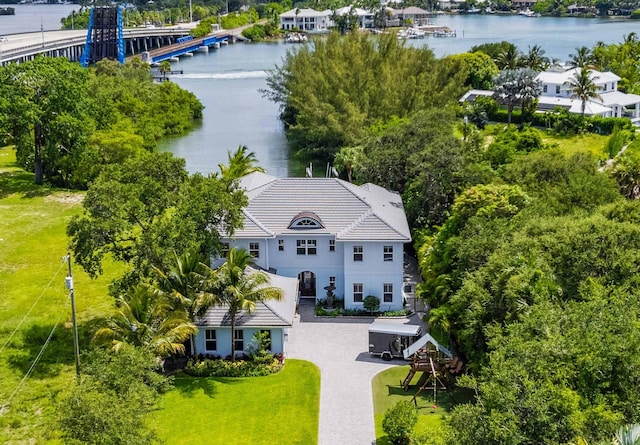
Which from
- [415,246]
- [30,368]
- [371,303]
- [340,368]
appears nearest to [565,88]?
[415,246]

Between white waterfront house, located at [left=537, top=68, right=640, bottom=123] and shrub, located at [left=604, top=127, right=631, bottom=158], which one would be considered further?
white waterfront house, located at [left=537, top=68, right=640, bottom=123]

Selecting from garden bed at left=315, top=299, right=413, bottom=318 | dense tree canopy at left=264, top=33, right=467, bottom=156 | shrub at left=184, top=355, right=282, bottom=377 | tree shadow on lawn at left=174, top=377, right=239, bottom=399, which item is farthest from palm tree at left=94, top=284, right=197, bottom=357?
dense tree canopy at left=264, top=33, right=467, bottom=156

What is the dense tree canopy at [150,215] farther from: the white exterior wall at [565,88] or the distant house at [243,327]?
the white exterior wall at [565,88]

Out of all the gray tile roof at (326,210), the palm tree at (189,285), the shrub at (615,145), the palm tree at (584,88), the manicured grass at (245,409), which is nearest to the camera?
the manicured grass at (245,409)

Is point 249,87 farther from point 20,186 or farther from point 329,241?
point 329,241

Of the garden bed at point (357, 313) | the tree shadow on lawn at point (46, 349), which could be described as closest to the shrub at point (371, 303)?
the garden bed at point (357, 313)

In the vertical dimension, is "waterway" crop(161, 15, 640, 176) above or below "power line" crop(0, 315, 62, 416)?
above

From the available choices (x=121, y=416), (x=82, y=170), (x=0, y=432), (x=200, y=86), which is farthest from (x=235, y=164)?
(x=200, y=86)

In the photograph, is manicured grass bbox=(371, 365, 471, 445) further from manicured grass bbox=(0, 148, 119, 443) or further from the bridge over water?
the bridge over water
